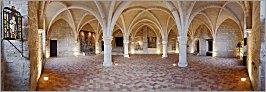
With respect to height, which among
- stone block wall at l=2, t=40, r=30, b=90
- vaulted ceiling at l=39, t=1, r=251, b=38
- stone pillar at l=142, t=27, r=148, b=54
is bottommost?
stone block wall at l=2, t=40, r=30, b=90

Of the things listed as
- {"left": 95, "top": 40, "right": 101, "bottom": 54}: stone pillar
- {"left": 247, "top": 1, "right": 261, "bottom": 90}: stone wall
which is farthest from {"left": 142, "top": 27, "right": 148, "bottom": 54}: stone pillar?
{"left": 247, "top": 1, "right": 261, "bottom": 90}: stone wall

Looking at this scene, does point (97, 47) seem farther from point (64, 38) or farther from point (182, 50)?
point (182, 50)

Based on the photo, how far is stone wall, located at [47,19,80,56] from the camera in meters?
17.3

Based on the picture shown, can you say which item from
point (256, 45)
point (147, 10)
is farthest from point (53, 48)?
point (256, 45)

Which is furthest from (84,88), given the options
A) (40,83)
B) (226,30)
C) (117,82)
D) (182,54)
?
(226,30)

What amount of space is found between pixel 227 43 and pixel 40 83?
16.0 m

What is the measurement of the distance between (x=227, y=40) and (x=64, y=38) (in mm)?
15096

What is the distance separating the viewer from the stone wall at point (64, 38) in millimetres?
17312

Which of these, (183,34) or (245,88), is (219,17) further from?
(245,88)

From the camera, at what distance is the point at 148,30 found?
23594 millimetres

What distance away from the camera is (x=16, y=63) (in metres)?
4.39

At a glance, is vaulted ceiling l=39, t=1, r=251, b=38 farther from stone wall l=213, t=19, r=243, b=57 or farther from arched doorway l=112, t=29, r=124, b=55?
arched doorway l=112, t=29, r=124, b=55

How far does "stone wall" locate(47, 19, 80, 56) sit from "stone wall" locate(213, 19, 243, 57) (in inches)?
519

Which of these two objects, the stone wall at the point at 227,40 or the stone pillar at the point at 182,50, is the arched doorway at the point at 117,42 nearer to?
the stone wall at the point at 227,40
